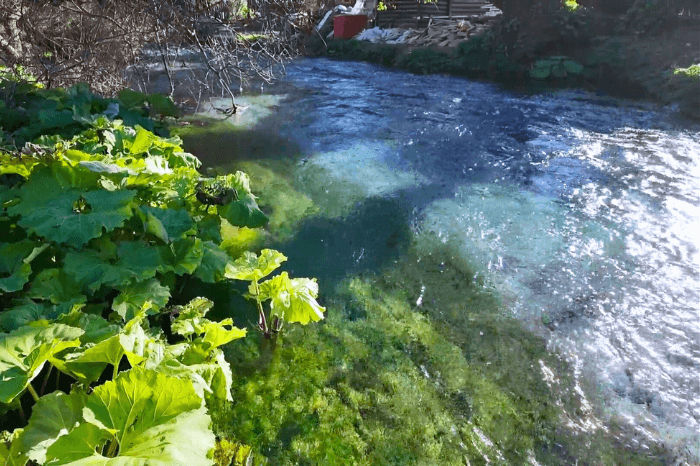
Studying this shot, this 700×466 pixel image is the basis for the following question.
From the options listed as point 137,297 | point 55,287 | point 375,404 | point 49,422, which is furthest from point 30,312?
point 375,404

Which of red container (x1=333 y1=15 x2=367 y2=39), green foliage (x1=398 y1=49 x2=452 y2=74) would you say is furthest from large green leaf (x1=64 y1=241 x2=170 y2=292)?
red container (x1=333 y1=15 x2=367 y2=39)

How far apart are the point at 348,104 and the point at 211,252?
6.74 meters

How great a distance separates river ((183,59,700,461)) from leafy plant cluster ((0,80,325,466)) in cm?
99

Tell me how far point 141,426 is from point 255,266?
1.57 metres

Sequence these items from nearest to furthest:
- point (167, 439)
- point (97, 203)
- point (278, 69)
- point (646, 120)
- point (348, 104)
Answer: point (167, 439)
point (97, 203)
point (646, 120)
point (348, 104)
point (278, 69)

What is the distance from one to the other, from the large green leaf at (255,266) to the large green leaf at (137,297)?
45 cm

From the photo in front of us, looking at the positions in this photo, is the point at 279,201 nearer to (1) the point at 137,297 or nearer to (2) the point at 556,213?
(1) the point at 137,297

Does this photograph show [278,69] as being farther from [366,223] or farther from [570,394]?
[570,394]

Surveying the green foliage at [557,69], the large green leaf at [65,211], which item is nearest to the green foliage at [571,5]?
the green foliage at [557,69]

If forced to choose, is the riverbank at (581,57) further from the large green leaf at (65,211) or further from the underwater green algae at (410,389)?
the large green leaf at (65,211)

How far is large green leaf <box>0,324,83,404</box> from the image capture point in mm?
1706

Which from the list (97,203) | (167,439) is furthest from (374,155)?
(167,439)

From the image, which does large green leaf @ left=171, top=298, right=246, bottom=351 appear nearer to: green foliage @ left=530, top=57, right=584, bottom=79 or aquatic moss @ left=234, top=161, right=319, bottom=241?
aquatic moss @ left=234, top=161, right=319, bottom=241

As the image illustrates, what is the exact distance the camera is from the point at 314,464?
88.0 inches
